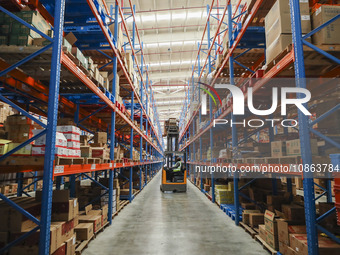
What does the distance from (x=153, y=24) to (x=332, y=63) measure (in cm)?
1297

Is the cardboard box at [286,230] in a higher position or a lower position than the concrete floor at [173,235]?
higher

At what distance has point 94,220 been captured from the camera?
471 cm

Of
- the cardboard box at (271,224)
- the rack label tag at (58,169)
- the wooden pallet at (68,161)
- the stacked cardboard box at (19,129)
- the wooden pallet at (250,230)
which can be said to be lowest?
the wooden pallet at (250,230)

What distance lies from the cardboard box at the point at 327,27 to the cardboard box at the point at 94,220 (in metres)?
4.98

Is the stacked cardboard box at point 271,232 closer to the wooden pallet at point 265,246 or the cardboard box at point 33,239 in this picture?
the wooden pallet at point 265,246

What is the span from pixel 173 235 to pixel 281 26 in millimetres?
4439

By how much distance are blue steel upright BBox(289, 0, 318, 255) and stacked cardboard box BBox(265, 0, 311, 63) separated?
301 millimetres

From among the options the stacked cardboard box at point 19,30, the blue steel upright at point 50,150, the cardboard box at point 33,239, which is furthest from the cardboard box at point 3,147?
the stacked cardboard box at point 19,30

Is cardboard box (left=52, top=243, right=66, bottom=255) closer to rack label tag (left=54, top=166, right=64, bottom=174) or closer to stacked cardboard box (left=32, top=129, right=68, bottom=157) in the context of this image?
rack label tag (left=54, top=166, right=64, bottom=174)

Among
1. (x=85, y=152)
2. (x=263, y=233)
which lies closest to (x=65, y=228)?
(x=85, y=152)

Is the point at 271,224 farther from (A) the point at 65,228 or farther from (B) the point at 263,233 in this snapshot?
(A) the point at 65,228

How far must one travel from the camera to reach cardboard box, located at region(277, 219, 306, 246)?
354cm

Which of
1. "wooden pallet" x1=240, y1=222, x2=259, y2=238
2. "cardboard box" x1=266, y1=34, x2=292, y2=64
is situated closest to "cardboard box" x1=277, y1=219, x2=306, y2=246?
"wooden pallet" x1=240, y1=222, x2=259, y2=238

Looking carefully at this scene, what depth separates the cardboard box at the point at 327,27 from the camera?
313cm
